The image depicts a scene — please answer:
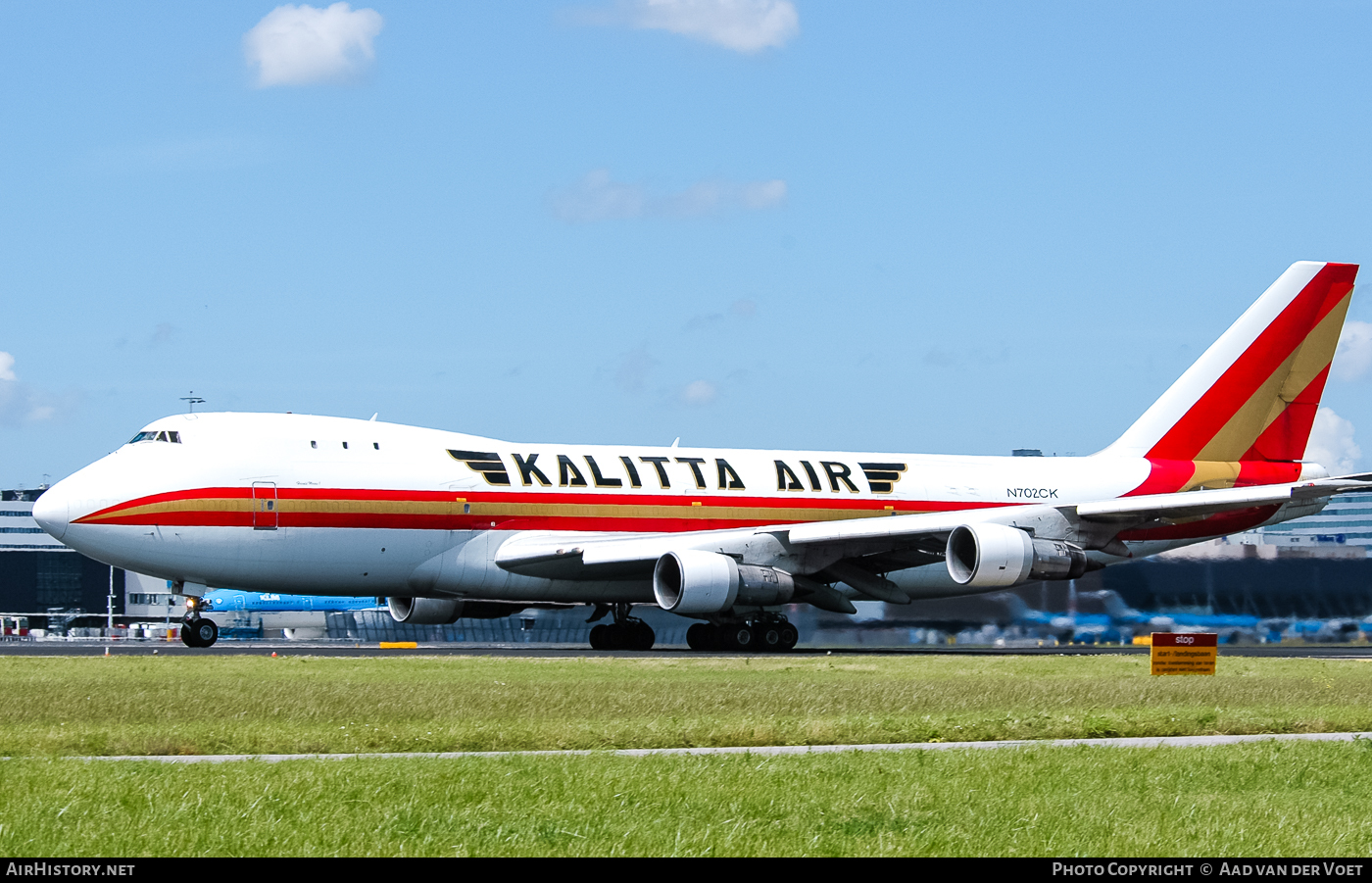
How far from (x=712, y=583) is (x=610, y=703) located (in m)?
13.0

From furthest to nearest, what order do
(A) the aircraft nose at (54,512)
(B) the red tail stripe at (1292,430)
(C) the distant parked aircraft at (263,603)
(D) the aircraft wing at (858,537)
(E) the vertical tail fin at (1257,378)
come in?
(C) the distant parked aircraft at (263,603), (B) the red tail stripe at (1292,430), (E) the vertical tail fin at (1257,378), (D) the aircraft wing at (858,537), (A) the aircraft nose at (54,512)

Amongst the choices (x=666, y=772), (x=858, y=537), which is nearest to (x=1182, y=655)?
(x=858, y=537)

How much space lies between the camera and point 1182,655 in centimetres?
2692

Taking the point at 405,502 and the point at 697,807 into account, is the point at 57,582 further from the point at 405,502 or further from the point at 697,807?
the point at 697,807

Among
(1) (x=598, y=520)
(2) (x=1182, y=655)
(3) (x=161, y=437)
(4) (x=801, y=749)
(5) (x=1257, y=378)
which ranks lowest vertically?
(4) (x=801, y=749)

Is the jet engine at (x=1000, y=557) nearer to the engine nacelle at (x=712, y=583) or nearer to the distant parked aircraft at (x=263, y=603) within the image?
the engine nacelle at (x=712, y=583)

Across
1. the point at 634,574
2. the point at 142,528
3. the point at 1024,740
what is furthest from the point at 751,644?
the point at 1024,740

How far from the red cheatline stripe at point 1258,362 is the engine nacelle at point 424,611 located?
59.8 feet

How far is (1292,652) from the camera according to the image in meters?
35.4

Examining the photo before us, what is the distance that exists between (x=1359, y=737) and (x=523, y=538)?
803 inches

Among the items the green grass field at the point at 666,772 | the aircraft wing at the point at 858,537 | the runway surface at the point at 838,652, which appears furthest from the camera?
the aircraft wing at the point at 858,537

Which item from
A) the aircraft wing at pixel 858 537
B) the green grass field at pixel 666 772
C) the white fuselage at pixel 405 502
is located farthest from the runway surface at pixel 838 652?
the green grass field at pixel 666 772

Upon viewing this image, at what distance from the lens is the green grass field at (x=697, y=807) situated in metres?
9.52

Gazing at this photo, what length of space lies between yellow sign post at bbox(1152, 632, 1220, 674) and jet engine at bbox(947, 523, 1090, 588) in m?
5.78
